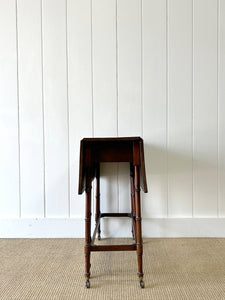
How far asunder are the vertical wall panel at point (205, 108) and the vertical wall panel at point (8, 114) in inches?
49.6

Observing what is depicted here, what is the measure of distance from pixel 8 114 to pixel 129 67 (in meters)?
0.91

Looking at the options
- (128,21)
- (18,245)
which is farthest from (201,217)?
(128,21)

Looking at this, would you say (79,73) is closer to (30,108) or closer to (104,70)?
(104,70)

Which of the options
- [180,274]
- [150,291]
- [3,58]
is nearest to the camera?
[150,291]

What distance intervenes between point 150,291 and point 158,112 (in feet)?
3.76

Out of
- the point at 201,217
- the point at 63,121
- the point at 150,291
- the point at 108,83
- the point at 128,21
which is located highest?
the point at 128,21

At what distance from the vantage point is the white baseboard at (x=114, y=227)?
2.03m

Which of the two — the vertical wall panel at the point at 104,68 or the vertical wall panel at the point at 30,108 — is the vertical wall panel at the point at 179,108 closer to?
the vertical wall panel at the point at 104,68

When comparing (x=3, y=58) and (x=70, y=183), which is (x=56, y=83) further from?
(x=70, y=183)

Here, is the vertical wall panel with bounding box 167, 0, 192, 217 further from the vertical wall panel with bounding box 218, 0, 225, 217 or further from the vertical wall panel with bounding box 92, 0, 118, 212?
the vertical wall panel with bounding box 92, 0, 118, 212

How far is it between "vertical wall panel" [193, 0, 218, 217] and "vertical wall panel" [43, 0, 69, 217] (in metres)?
0.91

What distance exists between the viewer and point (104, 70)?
6.67 ft

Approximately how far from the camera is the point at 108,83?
6.68ft

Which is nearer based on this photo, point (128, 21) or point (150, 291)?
point (150, 291)
